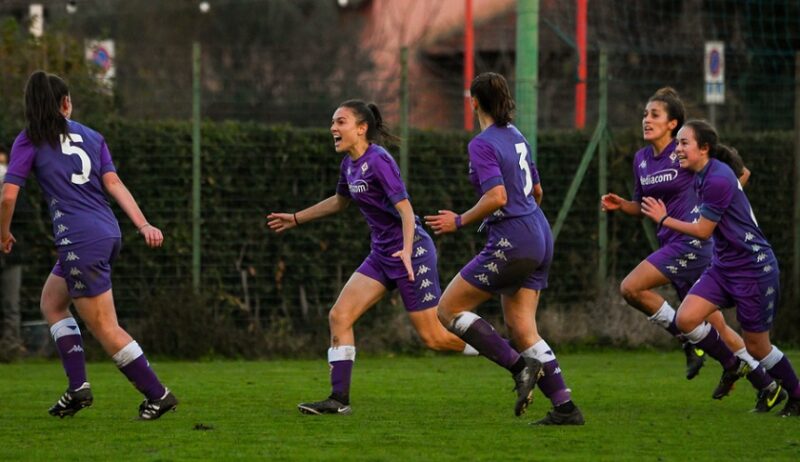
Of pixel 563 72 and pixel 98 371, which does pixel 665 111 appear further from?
pixel 563 72

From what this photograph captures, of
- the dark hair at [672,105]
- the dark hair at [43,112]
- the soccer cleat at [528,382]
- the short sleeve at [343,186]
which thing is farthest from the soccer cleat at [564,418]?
the dark hair at [43,112]

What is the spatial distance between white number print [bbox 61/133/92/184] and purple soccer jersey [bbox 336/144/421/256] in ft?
5.62

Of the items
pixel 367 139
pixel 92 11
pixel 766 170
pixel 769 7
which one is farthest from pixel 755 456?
pixel 92 11

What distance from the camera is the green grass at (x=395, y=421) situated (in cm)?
733

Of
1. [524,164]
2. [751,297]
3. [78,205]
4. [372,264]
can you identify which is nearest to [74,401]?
[78,205]

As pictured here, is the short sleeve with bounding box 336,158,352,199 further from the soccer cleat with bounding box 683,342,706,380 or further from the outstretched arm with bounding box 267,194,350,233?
the soccer cleat with bounding box 683,342,706,380

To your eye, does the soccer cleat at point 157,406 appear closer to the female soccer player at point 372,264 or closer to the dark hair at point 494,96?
the female soccer player at point 372,264

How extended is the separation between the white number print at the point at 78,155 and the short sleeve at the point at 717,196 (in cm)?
368

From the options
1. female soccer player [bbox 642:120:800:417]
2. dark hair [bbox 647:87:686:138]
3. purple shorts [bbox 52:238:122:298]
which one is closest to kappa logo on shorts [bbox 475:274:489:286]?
female soccer player [bbox 642:120:800:417]

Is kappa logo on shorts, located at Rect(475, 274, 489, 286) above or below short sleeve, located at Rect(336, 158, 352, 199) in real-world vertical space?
below

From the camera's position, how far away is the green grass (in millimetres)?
7332

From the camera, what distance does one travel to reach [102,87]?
15109 mm

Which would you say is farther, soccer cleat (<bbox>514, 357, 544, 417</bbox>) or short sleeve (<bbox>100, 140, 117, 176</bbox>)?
short sleeve (<bbox>100, 140, 117, 176</bbox>)

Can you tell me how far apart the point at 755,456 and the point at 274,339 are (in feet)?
25.8
